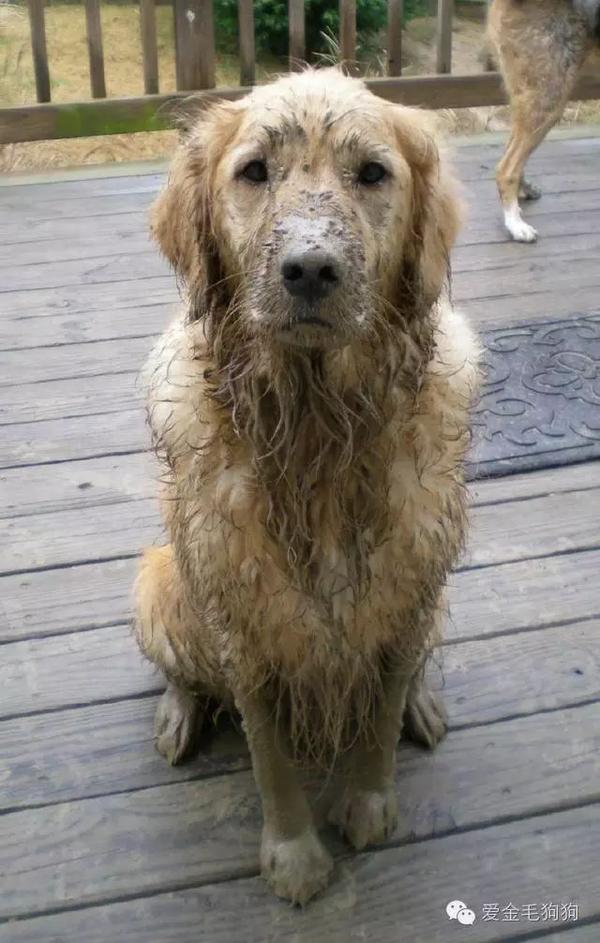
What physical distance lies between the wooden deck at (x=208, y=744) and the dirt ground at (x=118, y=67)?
260 centimetres

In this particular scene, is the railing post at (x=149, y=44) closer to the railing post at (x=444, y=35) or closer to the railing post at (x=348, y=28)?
the railing post at (x=348, y=28)

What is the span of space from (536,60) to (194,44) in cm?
147

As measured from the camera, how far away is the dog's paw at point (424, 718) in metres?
1.82

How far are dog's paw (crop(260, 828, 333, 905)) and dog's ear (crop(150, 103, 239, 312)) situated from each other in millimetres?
914

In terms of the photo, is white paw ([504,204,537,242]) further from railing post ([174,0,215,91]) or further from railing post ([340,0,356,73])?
railing post ([174,0,215,91])

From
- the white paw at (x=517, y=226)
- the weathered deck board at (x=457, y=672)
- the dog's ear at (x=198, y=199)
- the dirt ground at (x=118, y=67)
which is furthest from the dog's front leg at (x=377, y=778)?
the dirt ground at (x=118, y=67)

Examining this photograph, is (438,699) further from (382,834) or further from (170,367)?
(170,367)

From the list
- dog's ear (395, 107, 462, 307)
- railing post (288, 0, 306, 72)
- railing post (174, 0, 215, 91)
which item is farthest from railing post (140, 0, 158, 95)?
dog's ear (395, 107, 462, 307)

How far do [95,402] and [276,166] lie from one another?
1488 mm

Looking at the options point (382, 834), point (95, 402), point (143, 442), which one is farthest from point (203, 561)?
point (95, 402)

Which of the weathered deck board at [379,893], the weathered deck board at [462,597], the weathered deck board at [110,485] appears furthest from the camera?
the weathered deck board at [110,485]

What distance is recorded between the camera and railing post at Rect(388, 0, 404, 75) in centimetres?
420

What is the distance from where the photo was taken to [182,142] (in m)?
1.52

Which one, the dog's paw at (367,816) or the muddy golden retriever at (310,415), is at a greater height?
the muddy golden retriever at (310,415)
